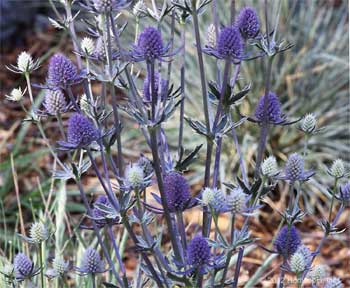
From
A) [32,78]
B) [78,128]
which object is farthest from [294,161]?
[32,78]

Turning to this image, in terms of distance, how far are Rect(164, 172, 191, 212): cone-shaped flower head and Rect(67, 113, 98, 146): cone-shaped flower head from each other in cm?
21

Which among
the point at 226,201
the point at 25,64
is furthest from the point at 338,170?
the point at 25,64

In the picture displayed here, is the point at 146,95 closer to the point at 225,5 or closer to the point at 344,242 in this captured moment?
the point at 344,242

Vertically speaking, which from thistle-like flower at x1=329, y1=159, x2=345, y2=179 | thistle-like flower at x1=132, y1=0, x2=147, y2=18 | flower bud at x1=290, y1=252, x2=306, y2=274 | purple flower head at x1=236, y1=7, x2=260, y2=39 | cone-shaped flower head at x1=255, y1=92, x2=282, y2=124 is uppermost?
thistle-like flower at x1=132, y1=0, x2=147, y2=18

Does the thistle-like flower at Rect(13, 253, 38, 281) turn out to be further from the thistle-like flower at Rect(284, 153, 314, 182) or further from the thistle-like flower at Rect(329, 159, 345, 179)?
the thistle-like flower at Rect(329, 159, 345, 179)

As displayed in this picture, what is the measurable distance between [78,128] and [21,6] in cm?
395

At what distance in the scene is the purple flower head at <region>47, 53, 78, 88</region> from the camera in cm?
172

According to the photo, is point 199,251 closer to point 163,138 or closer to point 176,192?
point 176,192

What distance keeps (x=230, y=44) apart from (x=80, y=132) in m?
0.41

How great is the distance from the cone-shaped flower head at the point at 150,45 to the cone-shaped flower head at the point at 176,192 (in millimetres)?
292

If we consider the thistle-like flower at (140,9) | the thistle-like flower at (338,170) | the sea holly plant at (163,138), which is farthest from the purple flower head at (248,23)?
the thistle-like flower at (338,170)

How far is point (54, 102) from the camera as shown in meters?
1.75

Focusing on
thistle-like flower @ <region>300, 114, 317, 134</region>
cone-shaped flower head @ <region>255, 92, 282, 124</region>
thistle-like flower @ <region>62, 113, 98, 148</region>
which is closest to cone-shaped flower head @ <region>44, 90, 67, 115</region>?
thistle-like flower @ <region>62, 113, 98, 148</region>

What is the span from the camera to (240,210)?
149cm
